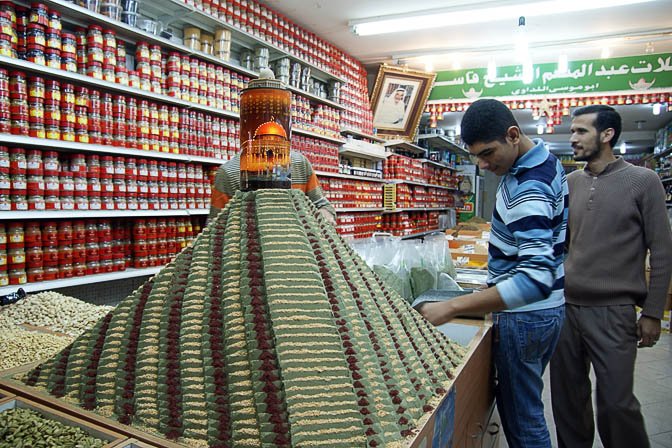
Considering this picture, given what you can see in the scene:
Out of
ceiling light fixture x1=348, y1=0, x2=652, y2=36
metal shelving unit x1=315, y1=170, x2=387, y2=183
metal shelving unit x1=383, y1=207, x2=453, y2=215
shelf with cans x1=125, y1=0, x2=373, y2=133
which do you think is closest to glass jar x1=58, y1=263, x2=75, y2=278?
shelf with cans x1=125, y1=0, x2=373, y2=133

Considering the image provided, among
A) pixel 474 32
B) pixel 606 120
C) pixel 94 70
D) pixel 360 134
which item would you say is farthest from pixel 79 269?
Answer: pixel 474 32

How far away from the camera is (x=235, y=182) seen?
5.57 ft

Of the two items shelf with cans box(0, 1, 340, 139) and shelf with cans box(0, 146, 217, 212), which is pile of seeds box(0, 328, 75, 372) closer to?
shelf with cans box(0, 146, 217, 212)

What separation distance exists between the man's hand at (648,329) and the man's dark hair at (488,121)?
4.00 ft

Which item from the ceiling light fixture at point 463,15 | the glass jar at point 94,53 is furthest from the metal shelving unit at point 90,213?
the ceiling light fixture at point 463,15

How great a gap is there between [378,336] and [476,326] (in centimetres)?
88

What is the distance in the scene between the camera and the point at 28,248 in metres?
2.50

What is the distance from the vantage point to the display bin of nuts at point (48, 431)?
0.58m

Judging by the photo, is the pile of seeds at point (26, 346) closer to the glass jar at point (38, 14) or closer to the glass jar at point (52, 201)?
the glass jar at point (52, 201)

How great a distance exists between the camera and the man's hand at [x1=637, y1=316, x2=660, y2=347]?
1.85 meters

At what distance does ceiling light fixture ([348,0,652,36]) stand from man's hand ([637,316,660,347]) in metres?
3.59

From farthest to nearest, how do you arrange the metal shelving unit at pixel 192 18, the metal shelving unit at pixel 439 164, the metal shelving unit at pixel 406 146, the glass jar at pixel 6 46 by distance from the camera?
the metal shelving unit at pixel 439 164 < the metal shelving unit at pixel 406 146 < the metal shelving unit at pixel 192 18 < the glass jar at pixel 6 46

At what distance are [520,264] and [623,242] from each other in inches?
42.2

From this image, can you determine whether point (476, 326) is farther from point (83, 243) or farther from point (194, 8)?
point (194, 8)
